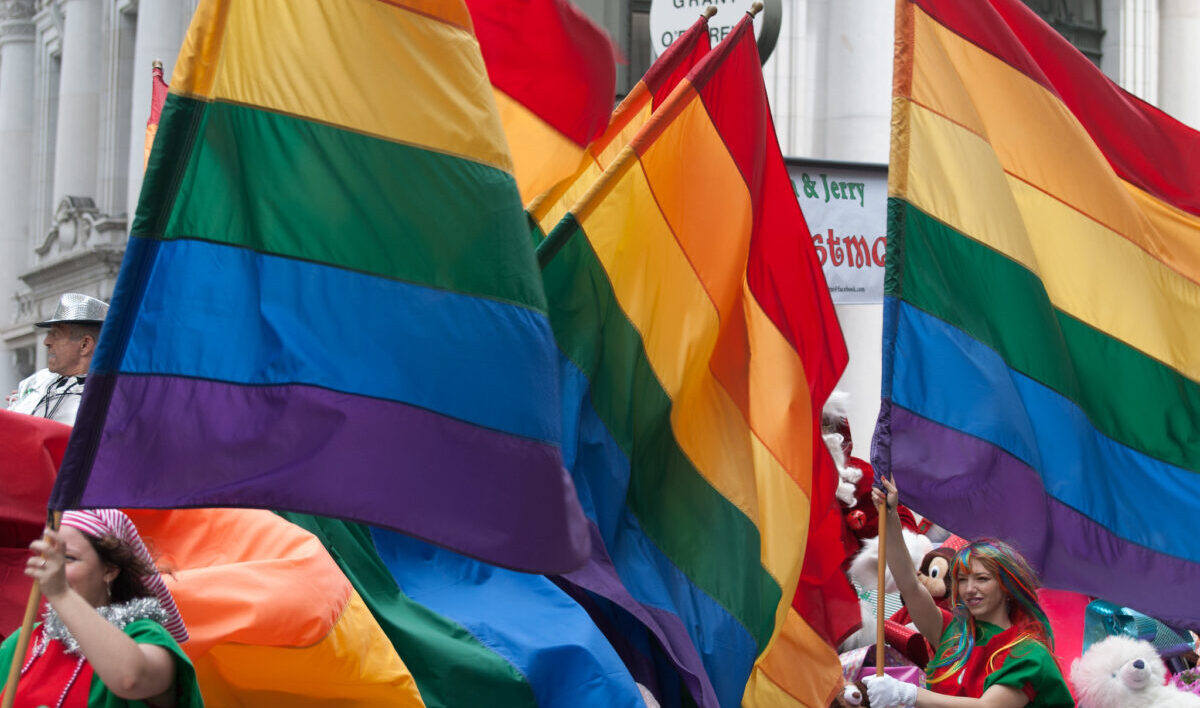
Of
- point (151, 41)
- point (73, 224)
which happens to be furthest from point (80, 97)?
point (151, 41)

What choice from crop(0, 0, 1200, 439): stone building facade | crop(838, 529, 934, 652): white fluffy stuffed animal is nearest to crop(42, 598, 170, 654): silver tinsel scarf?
crop(838, 529, 934, 652): white fluffy stuffed animal

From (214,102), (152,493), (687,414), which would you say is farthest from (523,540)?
(687,414)

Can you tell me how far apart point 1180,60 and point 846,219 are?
9.24m

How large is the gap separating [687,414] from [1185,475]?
1.77 m

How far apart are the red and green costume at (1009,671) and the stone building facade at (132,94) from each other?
5037 mm

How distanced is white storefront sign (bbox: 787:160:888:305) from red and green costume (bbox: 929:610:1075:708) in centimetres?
382

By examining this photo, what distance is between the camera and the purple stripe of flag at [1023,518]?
5.23 m

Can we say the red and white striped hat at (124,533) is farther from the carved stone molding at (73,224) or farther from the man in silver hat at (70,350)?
the carved stone molding at (73,224)

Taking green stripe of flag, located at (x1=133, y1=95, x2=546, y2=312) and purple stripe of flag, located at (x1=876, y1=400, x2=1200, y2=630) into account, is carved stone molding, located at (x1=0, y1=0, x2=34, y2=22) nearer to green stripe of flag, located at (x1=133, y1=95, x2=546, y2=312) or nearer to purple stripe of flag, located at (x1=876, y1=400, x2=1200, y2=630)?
purple stripe of flag, located at (x1=876, y1=400, x2=1200, y2=630)

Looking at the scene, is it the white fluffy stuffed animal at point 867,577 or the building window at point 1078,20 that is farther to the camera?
the building window at point 1078,20

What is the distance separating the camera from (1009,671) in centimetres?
475

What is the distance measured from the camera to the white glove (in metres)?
4.53

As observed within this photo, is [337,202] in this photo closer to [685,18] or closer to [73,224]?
[685,18]

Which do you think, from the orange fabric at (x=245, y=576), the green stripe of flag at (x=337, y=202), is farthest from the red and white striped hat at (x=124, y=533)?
the green stripe of flag at (x=337, y=202)
